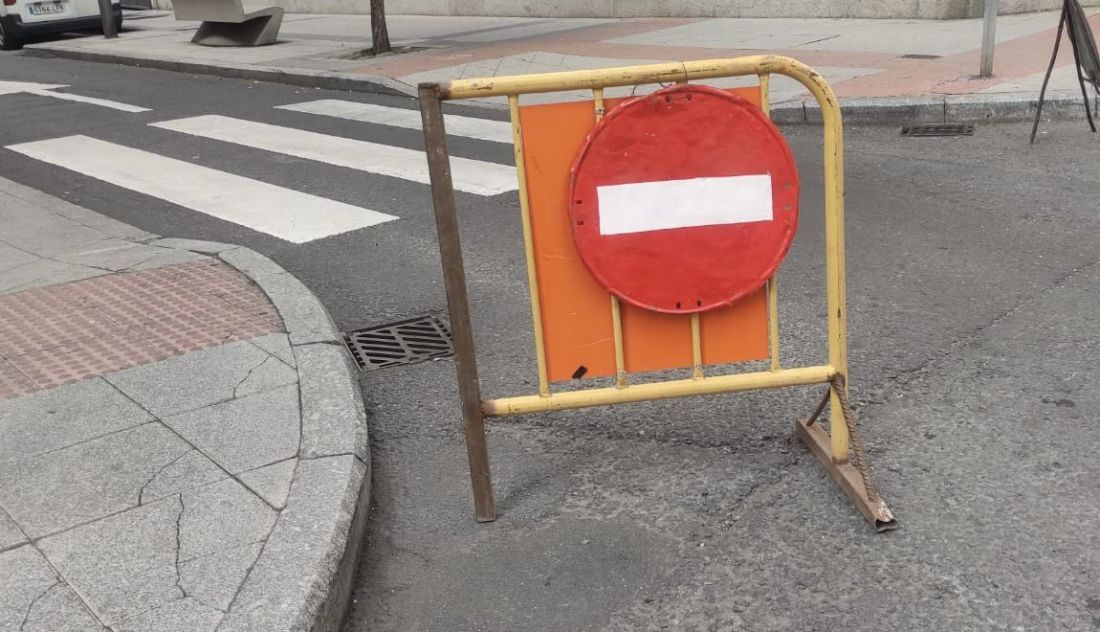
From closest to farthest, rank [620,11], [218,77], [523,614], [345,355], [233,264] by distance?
[523,614] → [345,355] → [233,264] → [218,77] → [620,11]

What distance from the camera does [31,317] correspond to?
5.18 meters

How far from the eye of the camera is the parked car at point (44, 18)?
66.5 ft

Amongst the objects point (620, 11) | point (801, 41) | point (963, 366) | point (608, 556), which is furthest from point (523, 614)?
point (620, 11)

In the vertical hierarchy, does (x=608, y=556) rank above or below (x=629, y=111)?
below

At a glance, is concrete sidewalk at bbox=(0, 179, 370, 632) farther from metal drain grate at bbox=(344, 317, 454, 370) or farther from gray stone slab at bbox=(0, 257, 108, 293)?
metal drain grate at bbox=(344, 317, 454, 370)

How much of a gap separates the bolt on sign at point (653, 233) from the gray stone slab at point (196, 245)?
3.24 metres

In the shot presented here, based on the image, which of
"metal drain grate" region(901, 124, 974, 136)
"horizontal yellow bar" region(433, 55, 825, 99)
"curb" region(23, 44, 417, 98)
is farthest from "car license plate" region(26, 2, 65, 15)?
"horizontal yellow bar" region(433, 55, 825, 99)

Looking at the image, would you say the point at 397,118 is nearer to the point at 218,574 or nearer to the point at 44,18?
the point at 218,574

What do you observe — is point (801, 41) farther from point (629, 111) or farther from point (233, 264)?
point (629, 111)

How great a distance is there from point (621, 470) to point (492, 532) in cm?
54

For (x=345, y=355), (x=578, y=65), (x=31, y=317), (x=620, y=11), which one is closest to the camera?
(x=345, y=355)

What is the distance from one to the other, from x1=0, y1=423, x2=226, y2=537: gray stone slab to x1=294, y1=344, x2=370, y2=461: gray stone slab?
1.17ft

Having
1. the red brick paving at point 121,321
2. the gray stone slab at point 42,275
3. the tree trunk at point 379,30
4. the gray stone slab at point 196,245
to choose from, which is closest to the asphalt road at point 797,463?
the gray stone slab at point 196,245

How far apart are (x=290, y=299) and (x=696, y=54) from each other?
27.1ft
